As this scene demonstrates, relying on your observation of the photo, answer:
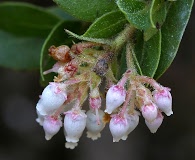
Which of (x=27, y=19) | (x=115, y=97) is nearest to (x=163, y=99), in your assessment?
(x=115, y=97)

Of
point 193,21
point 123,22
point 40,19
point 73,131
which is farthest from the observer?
point 193,21

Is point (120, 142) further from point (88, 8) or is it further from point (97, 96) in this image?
point (97, 96)

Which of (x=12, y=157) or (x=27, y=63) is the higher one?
(x=27, y=63)

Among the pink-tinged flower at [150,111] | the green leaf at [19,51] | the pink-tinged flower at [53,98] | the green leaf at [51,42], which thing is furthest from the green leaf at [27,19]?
the pink-tinged flower at [150,111]

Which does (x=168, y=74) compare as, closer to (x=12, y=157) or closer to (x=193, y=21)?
(x=193, y=21)

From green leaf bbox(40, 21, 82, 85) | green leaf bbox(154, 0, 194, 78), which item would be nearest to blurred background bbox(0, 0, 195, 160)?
A: green leaf bbox(40, 21, 82, 85)

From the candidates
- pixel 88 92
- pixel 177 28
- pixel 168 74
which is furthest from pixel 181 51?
pixel 88 92

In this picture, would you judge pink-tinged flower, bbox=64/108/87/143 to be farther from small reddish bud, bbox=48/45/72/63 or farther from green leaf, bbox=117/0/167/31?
green leaf, bbox=117/0/167/31
